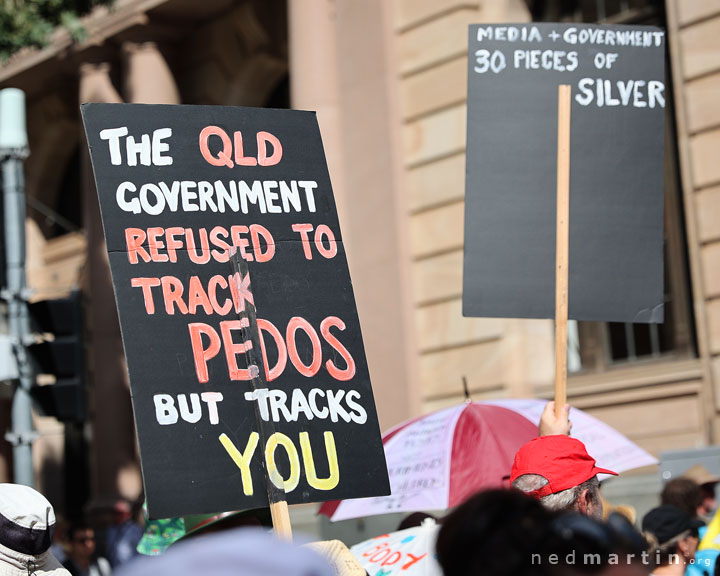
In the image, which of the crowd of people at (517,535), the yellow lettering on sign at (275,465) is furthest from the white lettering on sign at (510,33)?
the yellow lettering on sign at (275,465)

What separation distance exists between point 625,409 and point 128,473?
7.90m

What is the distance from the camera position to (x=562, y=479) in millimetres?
3641

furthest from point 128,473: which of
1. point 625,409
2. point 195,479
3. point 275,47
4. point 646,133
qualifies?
point 195,479

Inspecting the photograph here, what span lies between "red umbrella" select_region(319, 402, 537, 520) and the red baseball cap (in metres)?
2.68

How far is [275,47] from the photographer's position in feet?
56.6

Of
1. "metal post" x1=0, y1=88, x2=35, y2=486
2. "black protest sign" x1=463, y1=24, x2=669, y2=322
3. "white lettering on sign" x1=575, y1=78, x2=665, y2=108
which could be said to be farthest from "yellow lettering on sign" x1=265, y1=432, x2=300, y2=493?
"metal post" x1=0, y1=88, x2=35, y2=486

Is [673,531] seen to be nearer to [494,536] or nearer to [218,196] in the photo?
[218,196]

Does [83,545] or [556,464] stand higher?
[556,464]

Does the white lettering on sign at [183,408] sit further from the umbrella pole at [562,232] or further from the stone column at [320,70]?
the stone column at [320,70]

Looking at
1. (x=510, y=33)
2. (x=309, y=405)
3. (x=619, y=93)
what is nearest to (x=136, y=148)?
(x=309, y=405)

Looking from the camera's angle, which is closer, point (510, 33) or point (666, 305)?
point (510, 33)

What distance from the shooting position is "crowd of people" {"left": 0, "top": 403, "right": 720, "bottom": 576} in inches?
56.1

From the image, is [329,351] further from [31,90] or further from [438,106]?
[31,90]

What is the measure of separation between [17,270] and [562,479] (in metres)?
5.46
